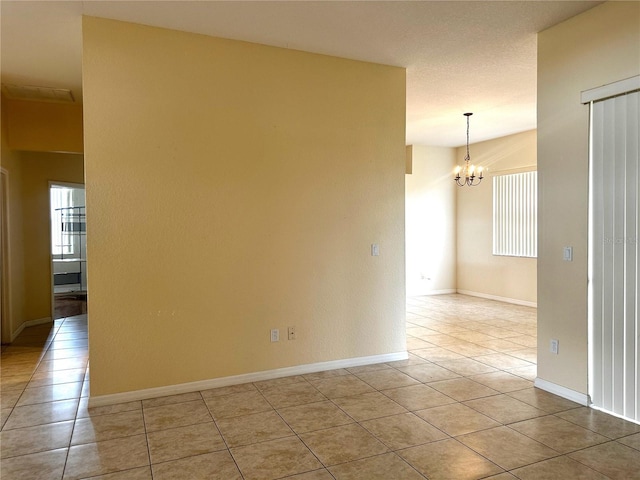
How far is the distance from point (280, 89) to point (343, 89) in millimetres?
644

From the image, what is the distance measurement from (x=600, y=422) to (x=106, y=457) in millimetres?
3215

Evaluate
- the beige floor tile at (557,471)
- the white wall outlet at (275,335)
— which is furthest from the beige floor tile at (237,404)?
the beige floor tile at (557,471)

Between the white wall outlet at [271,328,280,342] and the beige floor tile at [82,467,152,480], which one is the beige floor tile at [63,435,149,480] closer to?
the beige floor tile at [82,467,152,480]

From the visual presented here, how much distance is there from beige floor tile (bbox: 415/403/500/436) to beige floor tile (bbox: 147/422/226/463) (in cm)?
144

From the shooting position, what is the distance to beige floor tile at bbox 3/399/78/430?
3.10m

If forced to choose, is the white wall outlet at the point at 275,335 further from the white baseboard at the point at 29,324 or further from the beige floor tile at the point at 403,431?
the white baseboard at the point at 29,324

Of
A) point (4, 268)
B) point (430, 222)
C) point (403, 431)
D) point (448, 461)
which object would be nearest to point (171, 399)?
point (403, 431)

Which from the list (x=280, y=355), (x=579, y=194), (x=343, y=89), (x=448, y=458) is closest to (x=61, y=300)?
(x=280, y=355)

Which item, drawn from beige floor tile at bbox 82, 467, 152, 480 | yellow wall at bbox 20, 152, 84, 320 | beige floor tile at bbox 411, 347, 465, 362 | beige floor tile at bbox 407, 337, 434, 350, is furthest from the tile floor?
yellow wall at bbox 20, 152, 84, 320

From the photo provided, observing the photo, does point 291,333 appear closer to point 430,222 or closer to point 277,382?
point 277,382

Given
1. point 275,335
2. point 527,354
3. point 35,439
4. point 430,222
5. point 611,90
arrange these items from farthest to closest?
point 430,222 → point 527,354 → point 275,335 → point 611,90 → point 35,439

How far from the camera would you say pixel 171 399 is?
3.51 meters

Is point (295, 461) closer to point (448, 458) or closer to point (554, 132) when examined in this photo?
point (448, 458)

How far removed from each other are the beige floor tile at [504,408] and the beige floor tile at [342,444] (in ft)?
3.15
